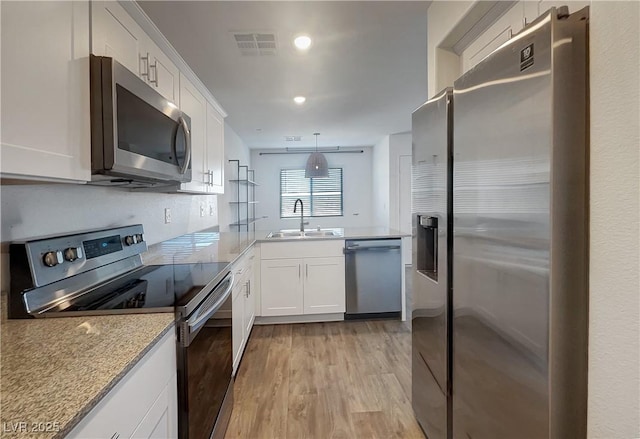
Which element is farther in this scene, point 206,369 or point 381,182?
point 381,182

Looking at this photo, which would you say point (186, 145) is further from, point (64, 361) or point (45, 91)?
point (64, 361)

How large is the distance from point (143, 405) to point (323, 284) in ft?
8.51

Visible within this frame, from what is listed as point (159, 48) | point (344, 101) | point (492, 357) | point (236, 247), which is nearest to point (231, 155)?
point (344, 101)

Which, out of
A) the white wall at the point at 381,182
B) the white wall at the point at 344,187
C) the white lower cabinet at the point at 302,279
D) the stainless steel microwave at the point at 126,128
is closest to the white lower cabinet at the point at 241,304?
the white lower cabinet at the point at 302,279

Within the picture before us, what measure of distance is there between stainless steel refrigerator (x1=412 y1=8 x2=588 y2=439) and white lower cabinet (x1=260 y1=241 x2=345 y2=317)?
2.04 m

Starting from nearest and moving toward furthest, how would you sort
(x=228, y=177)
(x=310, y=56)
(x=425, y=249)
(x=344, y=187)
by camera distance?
(x=425, y=249) < (x=310, y=56) < (x=228, y=177) < (x=344, y=187)

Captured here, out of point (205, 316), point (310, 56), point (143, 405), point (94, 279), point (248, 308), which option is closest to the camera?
point (143, 405)

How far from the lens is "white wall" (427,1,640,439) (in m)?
0.72

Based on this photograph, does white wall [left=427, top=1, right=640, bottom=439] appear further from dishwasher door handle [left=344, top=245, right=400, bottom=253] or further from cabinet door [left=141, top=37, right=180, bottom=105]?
dishwasher door handle [left=344, top=245, right=400, bottom=253]

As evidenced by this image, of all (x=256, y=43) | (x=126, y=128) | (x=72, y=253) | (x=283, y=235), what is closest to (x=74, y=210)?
(x=72, y=253)

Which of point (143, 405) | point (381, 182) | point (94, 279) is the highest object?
point (381, 182)

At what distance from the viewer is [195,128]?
2412mm

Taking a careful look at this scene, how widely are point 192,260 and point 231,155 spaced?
3185 millimetres

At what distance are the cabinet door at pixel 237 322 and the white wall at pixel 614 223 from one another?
1.91 m
